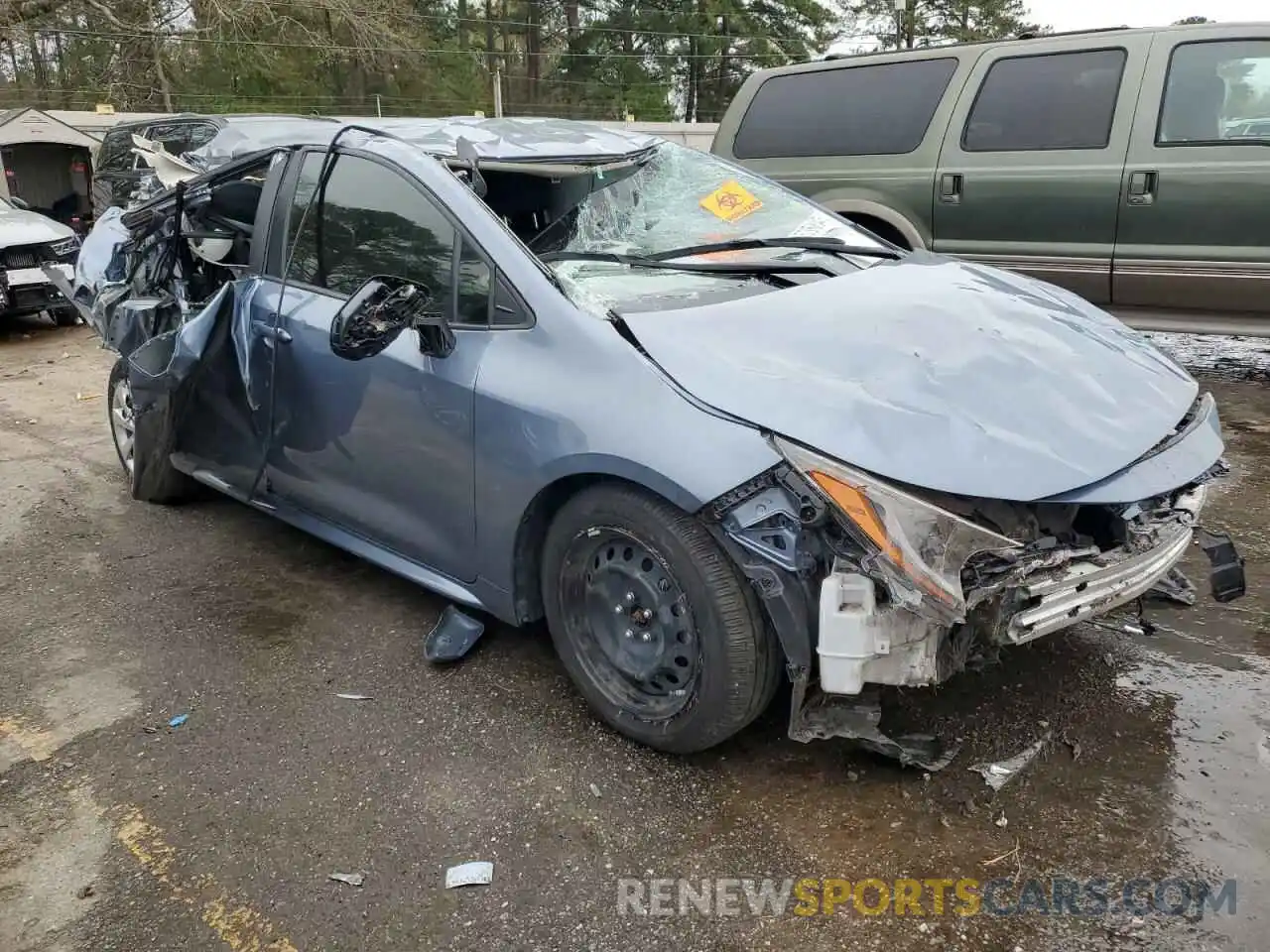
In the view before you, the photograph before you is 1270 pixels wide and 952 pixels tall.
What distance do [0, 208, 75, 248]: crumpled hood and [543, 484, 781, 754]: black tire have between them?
9048 millimetres

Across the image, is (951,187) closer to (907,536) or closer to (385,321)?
(385,321)

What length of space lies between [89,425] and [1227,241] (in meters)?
7.13

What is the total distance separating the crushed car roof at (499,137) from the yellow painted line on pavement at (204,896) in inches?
91.4

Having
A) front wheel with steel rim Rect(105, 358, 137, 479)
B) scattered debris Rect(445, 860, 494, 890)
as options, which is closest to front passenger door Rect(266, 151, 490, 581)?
scattered debris Rect(445, 860, 494, 890)

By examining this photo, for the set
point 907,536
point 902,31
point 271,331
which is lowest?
point 907,536

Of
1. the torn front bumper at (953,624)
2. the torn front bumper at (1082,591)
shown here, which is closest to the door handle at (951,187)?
the torn front bumper at (1082,591)

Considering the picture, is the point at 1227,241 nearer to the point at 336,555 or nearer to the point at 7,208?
the point at 336,555

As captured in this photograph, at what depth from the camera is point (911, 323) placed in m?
2.90

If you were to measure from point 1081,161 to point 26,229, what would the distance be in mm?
9553

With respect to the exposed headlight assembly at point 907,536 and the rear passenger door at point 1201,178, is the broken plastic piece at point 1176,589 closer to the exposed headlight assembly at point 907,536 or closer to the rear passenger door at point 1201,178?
the exposed headlight assembly at point 907,536

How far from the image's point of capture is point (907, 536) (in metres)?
2.29

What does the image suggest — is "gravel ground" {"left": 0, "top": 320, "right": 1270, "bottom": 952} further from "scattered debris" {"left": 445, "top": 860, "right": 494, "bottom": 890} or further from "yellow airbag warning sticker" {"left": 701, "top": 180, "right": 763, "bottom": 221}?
"yellow airbag warning sticker" {"left": 701, "top": 180, "right": 763, "bottom": 221}

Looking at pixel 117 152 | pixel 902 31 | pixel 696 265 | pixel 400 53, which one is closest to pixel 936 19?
pixel 902 31

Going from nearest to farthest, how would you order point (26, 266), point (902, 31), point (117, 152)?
point (26, 266)
point (117, 152)
point (902, 31)
